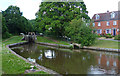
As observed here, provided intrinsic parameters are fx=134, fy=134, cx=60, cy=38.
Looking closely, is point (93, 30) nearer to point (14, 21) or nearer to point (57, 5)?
point (57, 5)

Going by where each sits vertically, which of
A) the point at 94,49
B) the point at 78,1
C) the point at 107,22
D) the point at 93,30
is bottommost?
the point at 94,49

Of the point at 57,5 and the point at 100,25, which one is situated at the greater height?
the point at 57,5

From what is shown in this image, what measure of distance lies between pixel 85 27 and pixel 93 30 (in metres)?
1.83

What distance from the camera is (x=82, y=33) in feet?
83.5

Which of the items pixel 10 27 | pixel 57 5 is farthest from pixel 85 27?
pixel 10 27

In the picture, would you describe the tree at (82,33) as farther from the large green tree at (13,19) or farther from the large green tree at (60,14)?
the large green tree at (13,19)

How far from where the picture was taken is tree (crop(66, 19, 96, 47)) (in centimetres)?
2464

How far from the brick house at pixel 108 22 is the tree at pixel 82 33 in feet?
41.5

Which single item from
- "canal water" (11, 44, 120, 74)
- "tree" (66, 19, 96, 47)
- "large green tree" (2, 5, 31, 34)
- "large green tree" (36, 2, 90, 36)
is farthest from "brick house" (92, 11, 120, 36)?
"large green tree" (2, 5, 31, 34)

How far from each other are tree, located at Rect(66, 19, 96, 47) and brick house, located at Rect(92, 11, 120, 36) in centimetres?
1265

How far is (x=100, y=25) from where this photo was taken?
125ft

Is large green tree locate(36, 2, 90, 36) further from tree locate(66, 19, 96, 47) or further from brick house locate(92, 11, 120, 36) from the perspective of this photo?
brick house locate(92, 11, 120, 36)

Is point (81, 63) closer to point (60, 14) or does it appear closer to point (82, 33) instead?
point (82, 33)

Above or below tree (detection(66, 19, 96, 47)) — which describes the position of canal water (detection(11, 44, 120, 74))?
below
